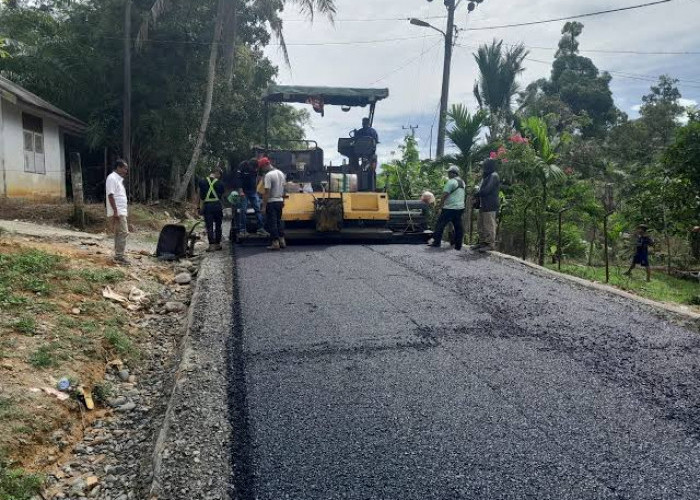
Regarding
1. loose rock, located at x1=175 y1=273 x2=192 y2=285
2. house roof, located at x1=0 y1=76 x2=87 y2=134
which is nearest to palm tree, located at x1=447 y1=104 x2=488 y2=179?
loose rock, located at x1=175 y1=273 x2=192 y2=285

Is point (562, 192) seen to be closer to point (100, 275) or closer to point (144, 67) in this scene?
point (100, 275)

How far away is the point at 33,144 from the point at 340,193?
32.6ft

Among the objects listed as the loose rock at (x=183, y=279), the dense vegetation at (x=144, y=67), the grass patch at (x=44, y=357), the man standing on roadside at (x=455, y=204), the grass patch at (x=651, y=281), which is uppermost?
the dense vegetation at (x=144, y=67)

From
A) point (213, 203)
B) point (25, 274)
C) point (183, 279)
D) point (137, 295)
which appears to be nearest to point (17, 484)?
point (25, 274)

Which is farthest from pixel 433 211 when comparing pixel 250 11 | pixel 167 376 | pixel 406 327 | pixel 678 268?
pixel 250 11

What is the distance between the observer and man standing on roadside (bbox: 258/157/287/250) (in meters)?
8.66

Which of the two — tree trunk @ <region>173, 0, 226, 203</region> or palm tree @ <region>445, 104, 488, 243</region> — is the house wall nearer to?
tree trunk @ <region>173, 0, 226, 203</region>

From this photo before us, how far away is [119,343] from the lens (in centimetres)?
468

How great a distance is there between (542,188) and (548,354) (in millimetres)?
7404

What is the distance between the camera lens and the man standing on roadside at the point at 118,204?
743 cm

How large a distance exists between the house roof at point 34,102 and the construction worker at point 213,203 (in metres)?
6.57

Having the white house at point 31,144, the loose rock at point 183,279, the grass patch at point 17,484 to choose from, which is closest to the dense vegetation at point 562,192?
the loose rock at point 183,279

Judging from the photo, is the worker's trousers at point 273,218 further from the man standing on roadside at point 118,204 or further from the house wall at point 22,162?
the house wall at point 22,162

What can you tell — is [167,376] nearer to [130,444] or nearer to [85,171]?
[130,444]
